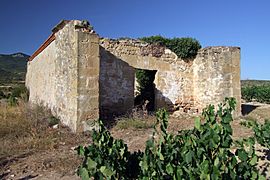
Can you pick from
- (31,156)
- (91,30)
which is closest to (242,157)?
(31,156)

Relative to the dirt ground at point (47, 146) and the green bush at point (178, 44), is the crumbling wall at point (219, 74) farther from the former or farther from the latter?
the dirt ground at point (47, 146)

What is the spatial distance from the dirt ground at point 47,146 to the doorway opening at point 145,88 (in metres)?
2.16

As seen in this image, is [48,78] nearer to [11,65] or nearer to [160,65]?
[160,65]

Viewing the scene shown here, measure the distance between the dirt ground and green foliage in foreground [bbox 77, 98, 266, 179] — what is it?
4.84 ft

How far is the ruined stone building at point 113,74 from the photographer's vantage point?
7.10 metres

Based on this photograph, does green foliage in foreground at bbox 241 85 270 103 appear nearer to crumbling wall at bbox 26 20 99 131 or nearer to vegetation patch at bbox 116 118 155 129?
vegetation patch at bbox 116 118 155 129

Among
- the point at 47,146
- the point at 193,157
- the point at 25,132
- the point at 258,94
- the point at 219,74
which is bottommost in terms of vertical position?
the point at 47,146

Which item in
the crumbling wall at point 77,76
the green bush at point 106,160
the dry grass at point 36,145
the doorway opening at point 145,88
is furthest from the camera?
the doorway opening at point 145,88

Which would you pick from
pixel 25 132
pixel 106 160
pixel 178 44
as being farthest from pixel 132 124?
pixel 106 160

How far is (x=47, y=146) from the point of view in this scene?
5898 millimetres

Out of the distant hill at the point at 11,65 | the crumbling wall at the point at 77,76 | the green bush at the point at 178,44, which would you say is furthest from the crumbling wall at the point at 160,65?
the distant hill at the point at 11,65

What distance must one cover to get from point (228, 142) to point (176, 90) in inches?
311

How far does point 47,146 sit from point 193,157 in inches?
166

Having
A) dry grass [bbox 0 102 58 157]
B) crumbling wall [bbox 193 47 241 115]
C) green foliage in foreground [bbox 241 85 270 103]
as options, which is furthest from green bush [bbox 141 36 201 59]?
green foliage in foreground [bbox 241 85 270 103]
